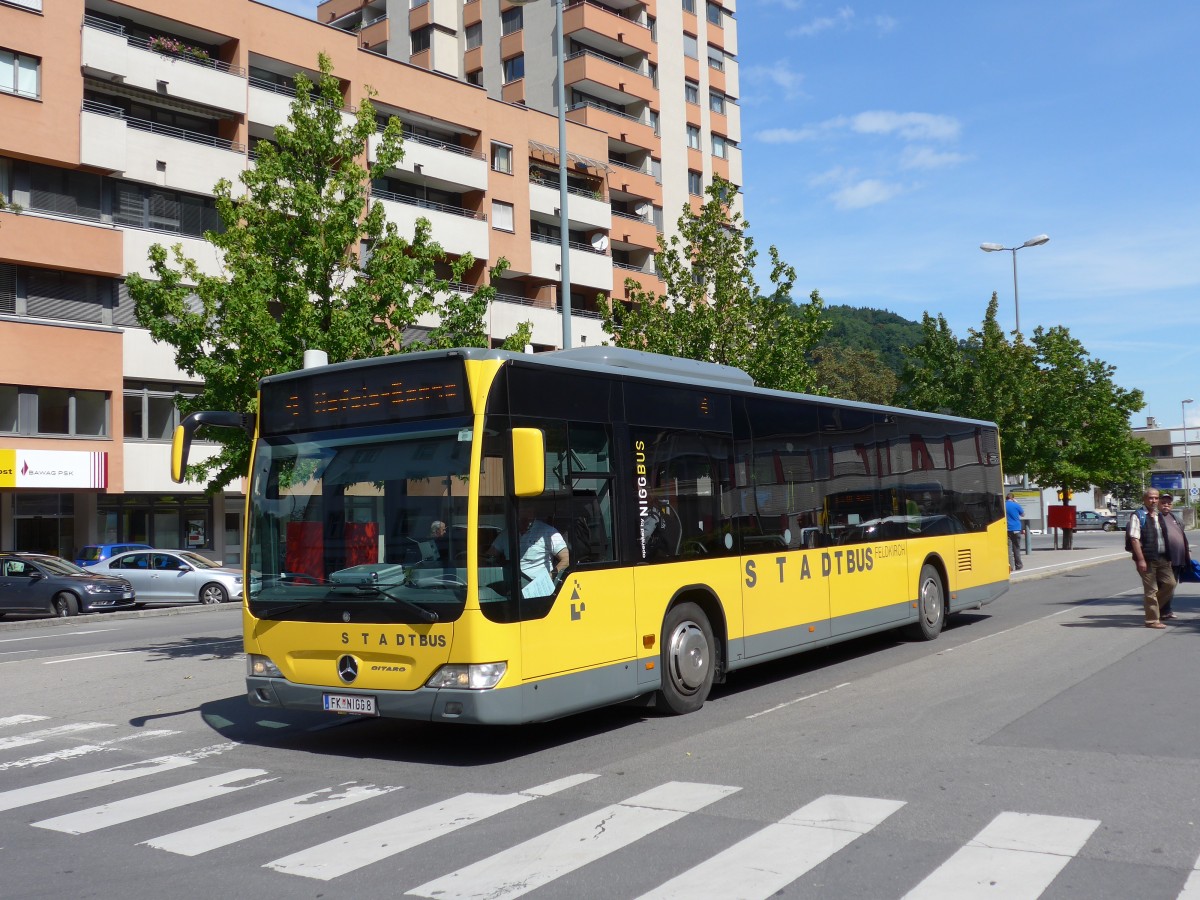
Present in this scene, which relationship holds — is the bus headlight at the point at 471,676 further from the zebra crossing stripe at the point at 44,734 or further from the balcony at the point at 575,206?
the balcony at the point at 575,206

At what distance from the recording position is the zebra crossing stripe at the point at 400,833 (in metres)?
5.77

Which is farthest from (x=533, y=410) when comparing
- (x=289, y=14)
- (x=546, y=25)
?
(x=546, y=25)

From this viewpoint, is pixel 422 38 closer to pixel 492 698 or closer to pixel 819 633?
pixel 819 633

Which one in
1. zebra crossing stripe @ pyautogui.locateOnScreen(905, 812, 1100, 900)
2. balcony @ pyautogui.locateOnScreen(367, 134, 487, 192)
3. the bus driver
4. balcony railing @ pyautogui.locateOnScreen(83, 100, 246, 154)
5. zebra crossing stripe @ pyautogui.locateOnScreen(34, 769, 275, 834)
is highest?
balcony @ pyautogui.locateOnScreen(367, 134, 487, 192)

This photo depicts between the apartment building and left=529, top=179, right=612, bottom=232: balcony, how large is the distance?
17 centimetres

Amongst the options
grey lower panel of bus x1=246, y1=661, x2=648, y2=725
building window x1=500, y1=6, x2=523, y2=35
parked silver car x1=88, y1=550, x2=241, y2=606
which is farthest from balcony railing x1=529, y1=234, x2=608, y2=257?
grey lower panel of bus x1=246, y1=661, x2=648, y2=725

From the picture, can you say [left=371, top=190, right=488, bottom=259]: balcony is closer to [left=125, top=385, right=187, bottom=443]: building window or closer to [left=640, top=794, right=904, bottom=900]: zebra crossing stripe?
[left=125, top=385, right=187, bottom=443]: building window

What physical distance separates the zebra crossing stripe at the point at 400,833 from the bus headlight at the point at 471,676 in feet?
2.55

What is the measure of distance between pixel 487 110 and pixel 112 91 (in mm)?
15099

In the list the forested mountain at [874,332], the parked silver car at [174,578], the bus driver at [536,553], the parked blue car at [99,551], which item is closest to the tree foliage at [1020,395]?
the parked silver car at [174,578]

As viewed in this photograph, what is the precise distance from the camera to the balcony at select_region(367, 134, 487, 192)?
4134 cm

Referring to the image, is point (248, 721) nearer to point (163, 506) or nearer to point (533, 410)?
point (533, 410)

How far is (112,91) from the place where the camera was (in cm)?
3394

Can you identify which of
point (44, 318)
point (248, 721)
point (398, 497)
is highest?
point (44, 318)
